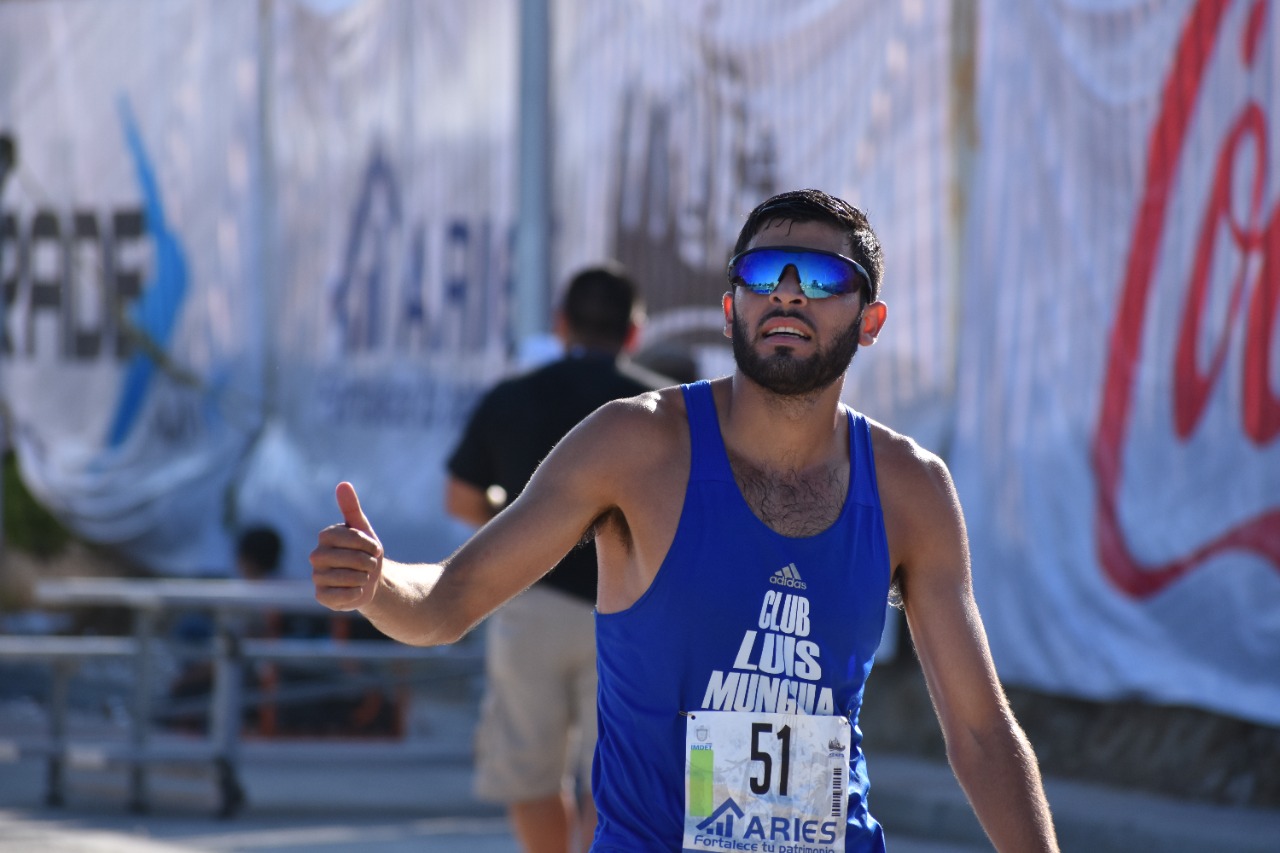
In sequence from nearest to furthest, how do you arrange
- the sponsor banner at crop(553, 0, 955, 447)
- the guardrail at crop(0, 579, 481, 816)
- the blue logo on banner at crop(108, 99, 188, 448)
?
the guardrail at crop(0, 579, 481, 816) < the sponsor banner at crop(553, 0, 955, 447) < the blue logo on banner at crop(108, 99, 188, 448)

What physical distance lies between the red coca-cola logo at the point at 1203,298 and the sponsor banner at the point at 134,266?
345 inches

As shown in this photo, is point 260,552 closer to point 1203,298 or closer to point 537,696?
point 1203,298

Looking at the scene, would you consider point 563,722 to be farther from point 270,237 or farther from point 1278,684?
point 270,237

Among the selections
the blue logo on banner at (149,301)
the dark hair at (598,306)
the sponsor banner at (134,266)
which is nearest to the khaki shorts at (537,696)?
the dark hair at (598,306)

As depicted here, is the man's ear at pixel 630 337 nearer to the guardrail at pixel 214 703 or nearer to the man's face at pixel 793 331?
the guardrail at pixel 214 703

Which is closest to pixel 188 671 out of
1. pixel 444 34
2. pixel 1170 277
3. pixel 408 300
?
pixel 408 300

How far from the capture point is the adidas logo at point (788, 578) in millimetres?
3301

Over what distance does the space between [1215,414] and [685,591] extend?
5.03 meters

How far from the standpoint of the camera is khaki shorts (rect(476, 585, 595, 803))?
6145mm

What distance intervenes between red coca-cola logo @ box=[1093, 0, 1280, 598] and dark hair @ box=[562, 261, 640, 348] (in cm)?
256

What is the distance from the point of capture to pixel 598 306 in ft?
21.0

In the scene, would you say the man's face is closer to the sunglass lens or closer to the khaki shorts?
the sunglass lens

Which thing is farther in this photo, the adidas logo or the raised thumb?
the adidas logo

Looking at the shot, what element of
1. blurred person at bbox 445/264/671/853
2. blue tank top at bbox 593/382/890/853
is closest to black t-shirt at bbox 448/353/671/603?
blurred person at bbox 445/264/671/853
